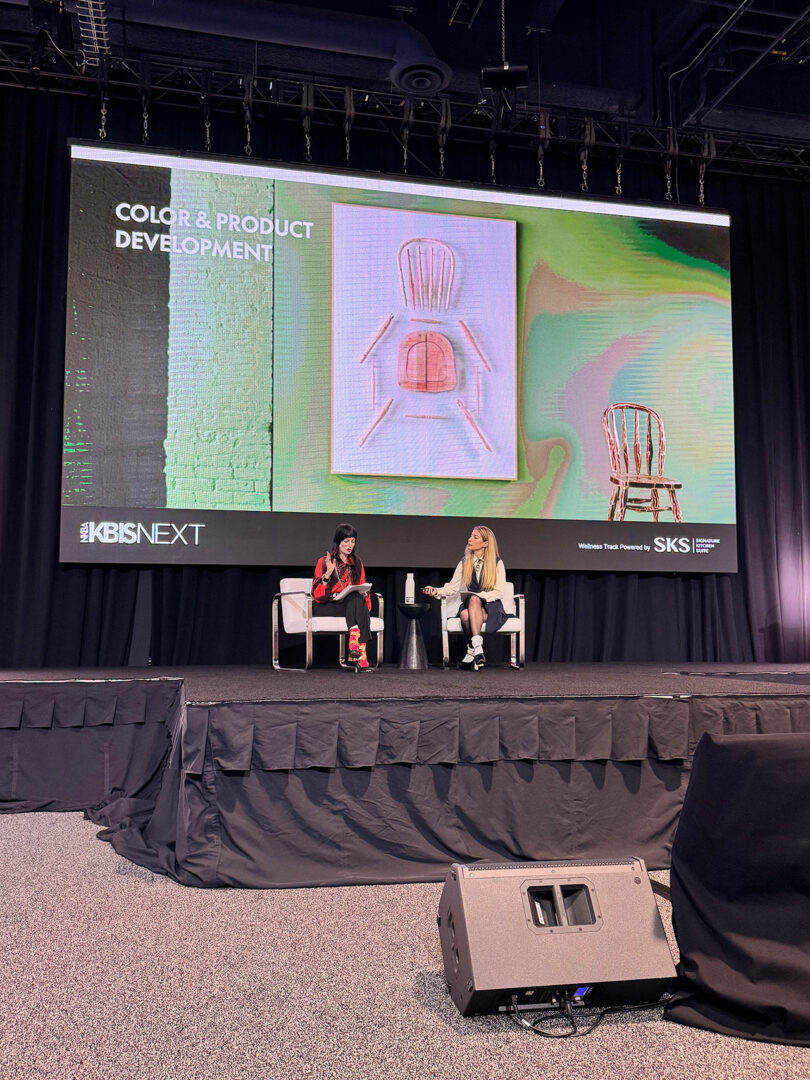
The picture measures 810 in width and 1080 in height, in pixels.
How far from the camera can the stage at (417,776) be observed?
2924 millimetres

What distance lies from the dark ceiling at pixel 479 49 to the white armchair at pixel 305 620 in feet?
10.0

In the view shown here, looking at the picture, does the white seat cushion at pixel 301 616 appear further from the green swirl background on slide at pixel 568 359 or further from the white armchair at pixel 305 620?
the green swirl background on slide at pixel 568 359

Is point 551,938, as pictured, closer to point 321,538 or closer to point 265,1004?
point 265,1004

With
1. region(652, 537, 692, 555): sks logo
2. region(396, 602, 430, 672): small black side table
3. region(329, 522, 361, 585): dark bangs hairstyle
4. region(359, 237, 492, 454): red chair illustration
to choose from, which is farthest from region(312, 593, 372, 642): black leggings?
region(652, 537, 692, 555): sks logo

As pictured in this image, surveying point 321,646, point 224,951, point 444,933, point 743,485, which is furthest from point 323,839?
point 743,485

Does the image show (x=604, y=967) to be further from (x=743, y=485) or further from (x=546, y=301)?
(x=743, y=485)

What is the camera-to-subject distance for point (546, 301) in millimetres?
6195

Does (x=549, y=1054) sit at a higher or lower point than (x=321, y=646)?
lower

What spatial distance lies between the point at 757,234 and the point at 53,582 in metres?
5.79

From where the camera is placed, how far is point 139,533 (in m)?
5.43

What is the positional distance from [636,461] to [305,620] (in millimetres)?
2612

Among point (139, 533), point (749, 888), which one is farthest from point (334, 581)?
point (749, 888)

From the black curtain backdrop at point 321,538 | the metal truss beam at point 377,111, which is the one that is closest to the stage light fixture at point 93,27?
the metal truss beam at point 377,111

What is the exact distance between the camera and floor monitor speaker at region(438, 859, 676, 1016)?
74.0 inches
